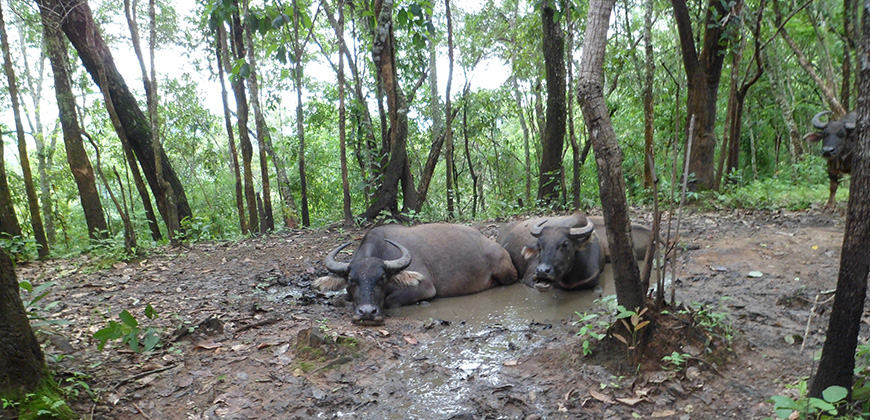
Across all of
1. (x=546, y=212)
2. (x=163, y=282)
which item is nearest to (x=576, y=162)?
(x=546, y=212)

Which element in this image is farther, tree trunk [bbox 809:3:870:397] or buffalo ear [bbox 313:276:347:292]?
buffalo ear [bbox 313:276:347:292]

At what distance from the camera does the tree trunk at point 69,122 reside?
8516 mm

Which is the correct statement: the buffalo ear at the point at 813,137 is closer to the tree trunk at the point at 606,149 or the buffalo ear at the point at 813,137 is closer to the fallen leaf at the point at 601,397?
the tree trunk at the point at 606,149

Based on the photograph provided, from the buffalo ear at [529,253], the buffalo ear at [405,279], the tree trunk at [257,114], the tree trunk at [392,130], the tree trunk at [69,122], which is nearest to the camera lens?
the buffalo ear at [405,279]

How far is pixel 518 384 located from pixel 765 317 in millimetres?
2250

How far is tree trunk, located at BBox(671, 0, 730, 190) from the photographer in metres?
9.71

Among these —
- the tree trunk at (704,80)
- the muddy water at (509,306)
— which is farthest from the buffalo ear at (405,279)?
the tree trunk at (704,80)

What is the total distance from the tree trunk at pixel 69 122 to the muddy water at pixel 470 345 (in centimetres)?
716

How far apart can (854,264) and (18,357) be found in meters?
4.40

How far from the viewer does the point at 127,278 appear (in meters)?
6.48

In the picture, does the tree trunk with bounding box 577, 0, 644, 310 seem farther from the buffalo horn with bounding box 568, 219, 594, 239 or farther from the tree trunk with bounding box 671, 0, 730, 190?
the tree trunk with bounding box 671, 0, 730, 190

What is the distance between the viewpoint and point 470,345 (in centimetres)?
441

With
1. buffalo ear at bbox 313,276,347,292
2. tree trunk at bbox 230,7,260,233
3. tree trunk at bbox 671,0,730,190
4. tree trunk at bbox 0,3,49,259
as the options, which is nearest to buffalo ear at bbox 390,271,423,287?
buffalo ear at bbox 313,276,347,292

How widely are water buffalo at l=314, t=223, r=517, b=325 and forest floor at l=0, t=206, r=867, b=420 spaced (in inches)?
12.6
